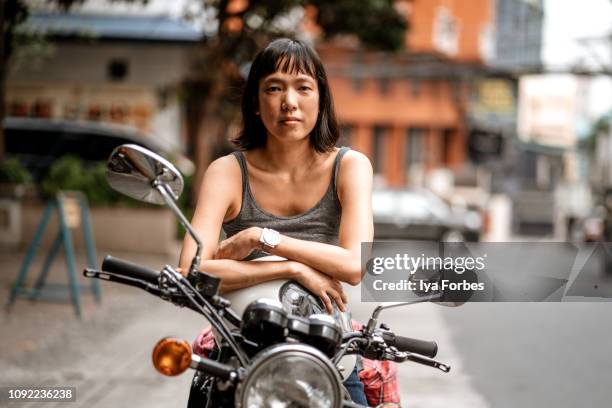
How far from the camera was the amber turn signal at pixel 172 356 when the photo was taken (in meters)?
2.13

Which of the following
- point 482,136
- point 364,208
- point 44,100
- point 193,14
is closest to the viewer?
point 364,208

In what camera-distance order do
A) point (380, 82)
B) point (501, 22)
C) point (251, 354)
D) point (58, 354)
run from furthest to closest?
1. point (501, 22)
2. point (380, 82)
3. point (58, 354)
4. point (251, 354)

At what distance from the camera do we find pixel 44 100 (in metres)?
22.4

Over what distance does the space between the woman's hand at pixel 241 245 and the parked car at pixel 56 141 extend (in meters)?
17.0

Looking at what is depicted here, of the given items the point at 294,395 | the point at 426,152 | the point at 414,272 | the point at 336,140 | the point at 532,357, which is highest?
the point at 336,140

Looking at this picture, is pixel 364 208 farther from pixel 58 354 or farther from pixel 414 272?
pixel 58 354

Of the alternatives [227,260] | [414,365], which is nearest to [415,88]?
[414,365]

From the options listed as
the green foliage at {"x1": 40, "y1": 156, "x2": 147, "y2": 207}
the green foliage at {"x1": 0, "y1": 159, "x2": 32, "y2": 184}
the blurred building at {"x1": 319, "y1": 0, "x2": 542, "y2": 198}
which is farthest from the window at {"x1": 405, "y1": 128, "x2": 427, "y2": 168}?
the green foliage at {"x1": 0, "y1": 159, "x2": 32, "y2": 184}

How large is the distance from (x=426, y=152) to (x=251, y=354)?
143ft

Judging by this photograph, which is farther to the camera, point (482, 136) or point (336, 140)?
point (482, 136)

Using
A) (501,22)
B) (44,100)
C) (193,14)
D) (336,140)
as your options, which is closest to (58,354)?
A: (336,140)

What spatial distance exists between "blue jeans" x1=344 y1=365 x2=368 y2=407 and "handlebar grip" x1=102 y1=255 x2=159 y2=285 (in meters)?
0.68

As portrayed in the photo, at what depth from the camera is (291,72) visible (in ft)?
8.62

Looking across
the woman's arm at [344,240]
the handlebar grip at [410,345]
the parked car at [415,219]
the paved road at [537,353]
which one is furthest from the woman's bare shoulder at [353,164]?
the parked car at [415,219]
